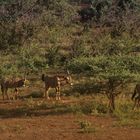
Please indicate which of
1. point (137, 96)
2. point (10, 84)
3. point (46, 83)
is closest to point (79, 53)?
point (46, 83)

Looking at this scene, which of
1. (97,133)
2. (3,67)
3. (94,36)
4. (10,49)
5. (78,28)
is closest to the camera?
(97,133)

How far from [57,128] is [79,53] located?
14.5 m

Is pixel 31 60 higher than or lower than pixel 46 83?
higher

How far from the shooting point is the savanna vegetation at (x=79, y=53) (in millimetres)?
20484

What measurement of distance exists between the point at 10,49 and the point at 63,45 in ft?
13.3

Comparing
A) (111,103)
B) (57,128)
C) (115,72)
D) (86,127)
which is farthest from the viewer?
(111,103)

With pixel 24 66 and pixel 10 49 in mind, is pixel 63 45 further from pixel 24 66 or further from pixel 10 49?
pixel 24 66

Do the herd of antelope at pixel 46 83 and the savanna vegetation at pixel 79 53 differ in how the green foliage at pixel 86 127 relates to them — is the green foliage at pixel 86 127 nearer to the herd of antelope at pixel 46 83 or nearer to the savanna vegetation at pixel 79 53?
the savanna vegetation at pixel 79 53

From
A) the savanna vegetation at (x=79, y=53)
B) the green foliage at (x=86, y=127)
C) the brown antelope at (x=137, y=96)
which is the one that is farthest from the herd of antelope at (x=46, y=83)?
the green foliage at (x=86, y=127)

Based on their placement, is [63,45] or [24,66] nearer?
[24,66]

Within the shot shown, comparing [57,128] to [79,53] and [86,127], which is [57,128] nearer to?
[86,127]

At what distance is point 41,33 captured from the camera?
39531 mm

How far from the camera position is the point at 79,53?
105 feet

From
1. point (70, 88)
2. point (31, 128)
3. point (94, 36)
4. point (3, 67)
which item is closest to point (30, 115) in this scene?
point (31, 128)
